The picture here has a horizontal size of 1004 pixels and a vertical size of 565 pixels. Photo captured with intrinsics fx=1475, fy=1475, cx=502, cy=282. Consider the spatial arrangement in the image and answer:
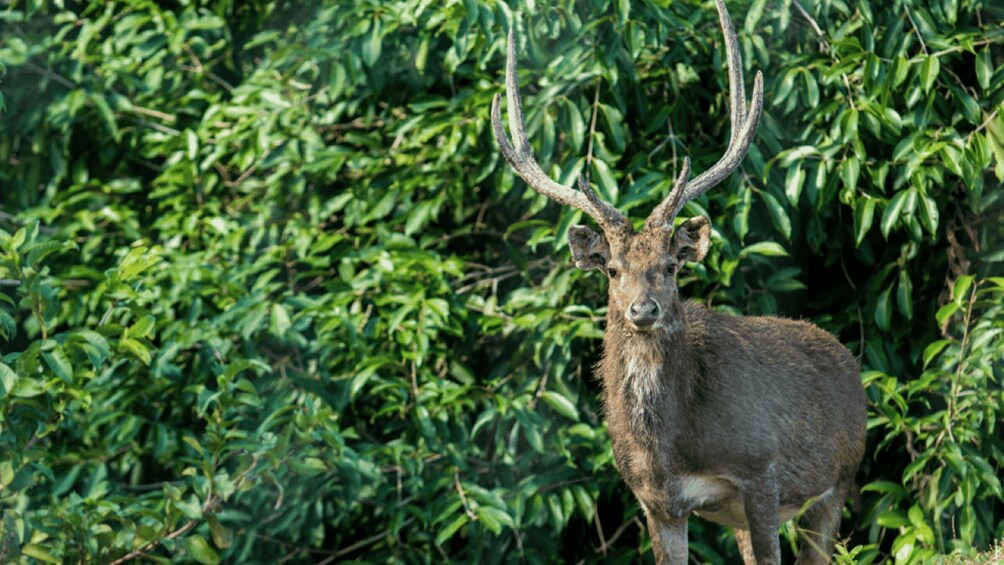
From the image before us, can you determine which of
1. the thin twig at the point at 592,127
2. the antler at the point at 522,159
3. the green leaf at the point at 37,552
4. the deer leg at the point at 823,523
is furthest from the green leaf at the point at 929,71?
the green leaf at the point at 37,552

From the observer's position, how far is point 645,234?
17.2ft

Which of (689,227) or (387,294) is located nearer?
(689,227)

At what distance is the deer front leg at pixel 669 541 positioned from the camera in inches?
218

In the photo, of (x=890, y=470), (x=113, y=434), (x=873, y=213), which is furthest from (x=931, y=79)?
(x=113, y=434)

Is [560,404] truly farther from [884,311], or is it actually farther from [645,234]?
[645,234]

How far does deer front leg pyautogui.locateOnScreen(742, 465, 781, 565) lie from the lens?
211 inches

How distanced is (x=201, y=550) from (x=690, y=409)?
2.45 metres

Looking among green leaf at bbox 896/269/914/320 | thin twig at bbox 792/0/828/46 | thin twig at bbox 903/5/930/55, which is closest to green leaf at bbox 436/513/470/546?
green leaf at bbox 896/269/914/320

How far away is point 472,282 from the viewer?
845 centimetres

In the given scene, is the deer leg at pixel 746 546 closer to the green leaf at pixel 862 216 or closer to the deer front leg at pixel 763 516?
the deer front leg at pixel 763 516

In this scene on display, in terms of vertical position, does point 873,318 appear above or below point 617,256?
below

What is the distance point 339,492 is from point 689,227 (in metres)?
3.16

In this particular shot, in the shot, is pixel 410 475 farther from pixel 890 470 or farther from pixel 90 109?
pixel 90 109

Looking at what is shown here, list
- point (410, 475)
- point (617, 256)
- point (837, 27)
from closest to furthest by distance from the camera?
point (617, 256)
point (837, 27)
point (410, 475)
